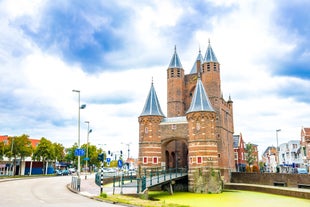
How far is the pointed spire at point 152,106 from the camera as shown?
42.9 m

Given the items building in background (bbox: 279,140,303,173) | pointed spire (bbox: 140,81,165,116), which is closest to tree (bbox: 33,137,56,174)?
pointed spire (bbox: 140,81,165,116)

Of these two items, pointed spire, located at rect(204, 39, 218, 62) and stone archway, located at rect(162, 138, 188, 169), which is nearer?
stone archway, located at rect(162, 138, 188, 169)

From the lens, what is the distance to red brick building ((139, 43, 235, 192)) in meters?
36.9

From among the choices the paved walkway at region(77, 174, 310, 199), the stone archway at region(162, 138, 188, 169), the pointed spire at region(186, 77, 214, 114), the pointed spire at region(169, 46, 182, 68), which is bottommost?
the paved walkway at region(77, 174, 310, 199)

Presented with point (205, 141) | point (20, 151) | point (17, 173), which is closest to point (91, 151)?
point (17, 173)

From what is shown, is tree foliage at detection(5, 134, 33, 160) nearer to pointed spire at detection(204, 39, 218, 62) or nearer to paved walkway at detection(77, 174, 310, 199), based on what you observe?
paved walkway at detection(77, 174, 310, 199)

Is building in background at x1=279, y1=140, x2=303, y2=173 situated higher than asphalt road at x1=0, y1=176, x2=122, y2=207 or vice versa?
building in background at x1=279, y1=140, x2=303, y2=173

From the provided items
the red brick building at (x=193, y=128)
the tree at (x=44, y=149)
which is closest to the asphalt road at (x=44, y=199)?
the red brick building at (x=193, y=128)

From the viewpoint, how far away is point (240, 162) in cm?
6738

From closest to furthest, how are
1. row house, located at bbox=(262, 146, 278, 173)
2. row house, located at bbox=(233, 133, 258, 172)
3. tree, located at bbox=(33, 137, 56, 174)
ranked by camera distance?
tree, located at bbox=(33, 137, 56, 174), row house, located at bbox=(233, 133, 258, 172), row house, located at bbox=(262, 146, 278, 173)

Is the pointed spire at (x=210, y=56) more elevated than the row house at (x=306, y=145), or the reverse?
the pointed spire at (x=210, y=56)

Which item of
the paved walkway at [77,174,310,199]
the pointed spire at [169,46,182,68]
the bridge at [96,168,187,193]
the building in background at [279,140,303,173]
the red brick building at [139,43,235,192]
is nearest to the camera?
the paved walkway at [77,174,310,199]

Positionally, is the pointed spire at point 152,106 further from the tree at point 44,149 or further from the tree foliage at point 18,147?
the tree foliage at point 18,147

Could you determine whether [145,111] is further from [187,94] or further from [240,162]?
[240,162]
